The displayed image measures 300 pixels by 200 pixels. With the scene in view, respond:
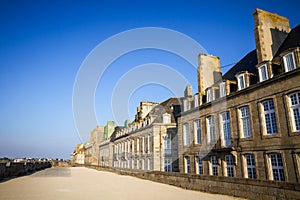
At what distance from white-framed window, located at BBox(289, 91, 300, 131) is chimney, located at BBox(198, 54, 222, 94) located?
8.42m

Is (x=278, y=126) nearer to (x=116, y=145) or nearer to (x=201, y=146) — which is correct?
(x=201, y=146)

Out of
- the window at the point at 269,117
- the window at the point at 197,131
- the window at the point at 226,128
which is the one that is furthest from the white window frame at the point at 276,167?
the window at the point at 197,131

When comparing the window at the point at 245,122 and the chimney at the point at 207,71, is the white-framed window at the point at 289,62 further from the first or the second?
the chimney at the point at 207,71

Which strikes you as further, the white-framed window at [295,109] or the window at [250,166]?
the window at [250,166]

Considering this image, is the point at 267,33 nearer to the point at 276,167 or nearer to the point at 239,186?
the point at 276,167

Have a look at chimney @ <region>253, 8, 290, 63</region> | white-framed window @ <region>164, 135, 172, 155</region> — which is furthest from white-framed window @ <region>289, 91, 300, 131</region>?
white-framed window @ <region>164, 135, 172, 155</region>

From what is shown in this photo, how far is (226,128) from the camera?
→ 16141mm

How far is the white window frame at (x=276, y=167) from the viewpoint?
38.8ft

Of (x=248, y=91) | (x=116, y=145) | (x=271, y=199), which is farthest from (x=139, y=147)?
(x=271, y=199)

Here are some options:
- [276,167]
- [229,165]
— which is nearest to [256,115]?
[276,167]

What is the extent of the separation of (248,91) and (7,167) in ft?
82.4

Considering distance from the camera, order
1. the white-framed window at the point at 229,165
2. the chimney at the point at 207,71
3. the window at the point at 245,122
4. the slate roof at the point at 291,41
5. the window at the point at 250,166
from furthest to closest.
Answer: the chimney at the point at 207,71
the white-framed window at the point at 229,165
the window at the point at 245,122
the slate roof at the point at 291,41
the window at the point at 250,166

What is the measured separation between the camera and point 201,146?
1812 centimetres

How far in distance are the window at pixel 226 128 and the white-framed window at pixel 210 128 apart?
1.01 m
